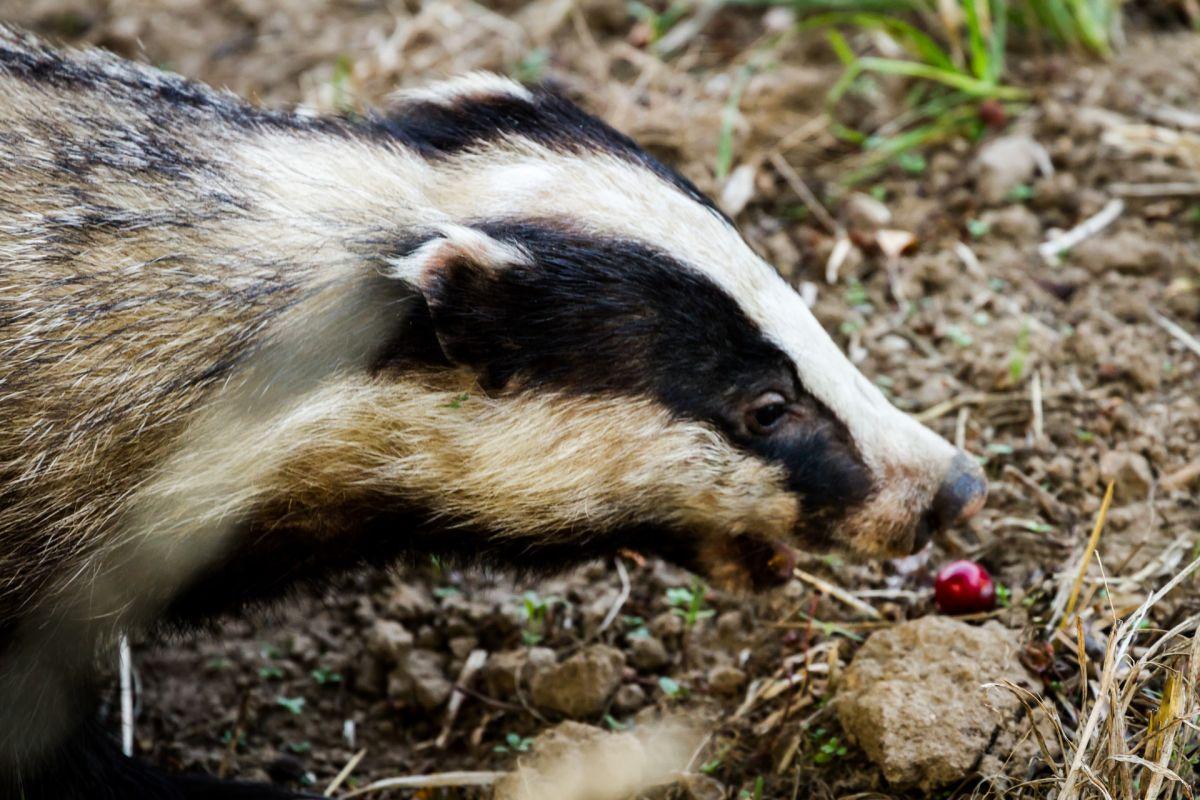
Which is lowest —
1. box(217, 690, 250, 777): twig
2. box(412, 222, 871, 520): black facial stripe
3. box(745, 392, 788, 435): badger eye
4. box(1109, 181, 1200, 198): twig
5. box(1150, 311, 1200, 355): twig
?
box(1150, 311, 1200, 355): twig

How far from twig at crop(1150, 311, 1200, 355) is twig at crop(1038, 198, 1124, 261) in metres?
0.46

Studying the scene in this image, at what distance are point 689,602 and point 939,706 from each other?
0.98 meters

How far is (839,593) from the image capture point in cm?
375

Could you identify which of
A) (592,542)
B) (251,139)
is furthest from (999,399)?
(251,139)

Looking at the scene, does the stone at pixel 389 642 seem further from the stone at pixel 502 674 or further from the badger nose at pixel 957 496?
the badger nose at pixel 957 496

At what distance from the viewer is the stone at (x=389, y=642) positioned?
12.8 ft

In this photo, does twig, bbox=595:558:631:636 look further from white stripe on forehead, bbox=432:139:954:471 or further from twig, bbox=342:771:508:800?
white stripe on forehead, bbox=432:139:954:471

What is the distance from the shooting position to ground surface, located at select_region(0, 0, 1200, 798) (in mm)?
3635

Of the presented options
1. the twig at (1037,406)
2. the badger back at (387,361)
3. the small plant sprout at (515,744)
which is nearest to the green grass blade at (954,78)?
the twig at (1037,406)

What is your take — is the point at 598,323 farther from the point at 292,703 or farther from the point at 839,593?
the point at 292,703

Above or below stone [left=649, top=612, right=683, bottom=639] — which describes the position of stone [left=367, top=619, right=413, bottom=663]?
above

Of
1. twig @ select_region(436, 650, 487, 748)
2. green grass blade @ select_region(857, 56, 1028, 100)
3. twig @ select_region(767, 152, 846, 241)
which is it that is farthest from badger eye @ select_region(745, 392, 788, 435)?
green grass blade @ select_region(857, 56, 1028, 100)

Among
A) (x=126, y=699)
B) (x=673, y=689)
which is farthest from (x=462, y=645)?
(x=126, y=699)

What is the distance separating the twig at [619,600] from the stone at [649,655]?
0.43 ft
